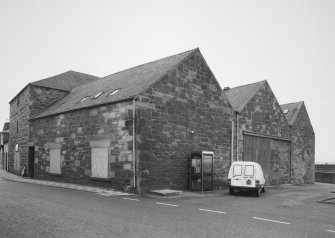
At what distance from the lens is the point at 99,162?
17469mm

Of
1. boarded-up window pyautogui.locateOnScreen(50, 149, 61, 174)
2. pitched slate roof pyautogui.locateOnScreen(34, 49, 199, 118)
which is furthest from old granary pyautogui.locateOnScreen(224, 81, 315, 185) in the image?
boarded-up window pyautogui.locateOnScreen(50, 149, 61, 174)

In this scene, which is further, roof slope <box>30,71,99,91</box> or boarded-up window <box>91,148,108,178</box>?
roof slope <box>30,71,99,91</box>

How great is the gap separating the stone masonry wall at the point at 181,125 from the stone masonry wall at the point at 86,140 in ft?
2.87

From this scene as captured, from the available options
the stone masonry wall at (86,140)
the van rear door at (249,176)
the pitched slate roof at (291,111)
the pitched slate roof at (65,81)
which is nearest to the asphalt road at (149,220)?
the van rear door at (249,176)

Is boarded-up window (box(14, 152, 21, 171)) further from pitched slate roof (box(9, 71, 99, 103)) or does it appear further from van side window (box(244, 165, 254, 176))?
van side window (box(244, 165, 254, 176))

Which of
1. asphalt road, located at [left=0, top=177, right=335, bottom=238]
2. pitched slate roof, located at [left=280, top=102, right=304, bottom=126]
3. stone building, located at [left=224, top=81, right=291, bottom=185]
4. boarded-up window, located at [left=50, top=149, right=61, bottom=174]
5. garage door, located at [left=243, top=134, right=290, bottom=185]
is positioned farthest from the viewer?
pitched slate roof, located at [left=280, top=102, right=304, bottom=126]

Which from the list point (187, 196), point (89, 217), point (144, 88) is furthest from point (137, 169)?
point (89, 217)

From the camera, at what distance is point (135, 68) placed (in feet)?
76.2

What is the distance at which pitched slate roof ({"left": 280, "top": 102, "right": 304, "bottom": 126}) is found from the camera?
28.5 meters

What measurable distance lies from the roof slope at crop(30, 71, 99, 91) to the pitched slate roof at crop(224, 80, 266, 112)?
1443 cm

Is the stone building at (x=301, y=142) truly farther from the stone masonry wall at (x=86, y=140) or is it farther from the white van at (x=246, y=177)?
the stone masonry wall at (x=86, y=140)

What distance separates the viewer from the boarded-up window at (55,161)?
21.2m

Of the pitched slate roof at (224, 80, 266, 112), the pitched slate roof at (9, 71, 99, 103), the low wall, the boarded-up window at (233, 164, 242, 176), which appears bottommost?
the low wall

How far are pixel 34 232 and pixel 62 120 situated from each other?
49.2ft
